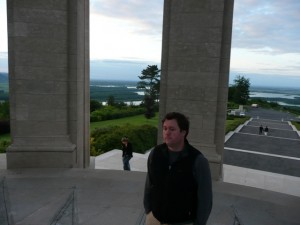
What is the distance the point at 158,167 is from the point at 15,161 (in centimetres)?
699

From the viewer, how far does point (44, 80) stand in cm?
846

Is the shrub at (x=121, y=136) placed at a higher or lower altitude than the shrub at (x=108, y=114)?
higher

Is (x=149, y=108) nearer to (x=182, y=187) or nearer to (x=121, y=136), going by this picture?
(x=121, y=136)

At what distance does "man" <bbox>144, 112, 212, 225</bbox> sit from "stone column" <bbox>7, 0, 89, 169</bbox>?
6.30m

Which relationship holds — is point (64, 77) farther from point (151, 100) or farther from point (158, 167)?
point (151, 100)

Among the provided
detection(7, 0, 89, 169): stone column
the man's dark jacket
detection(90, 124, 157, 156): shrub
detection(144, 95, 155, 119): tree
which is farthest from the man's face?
detection(144, 95, 155, 119): tree

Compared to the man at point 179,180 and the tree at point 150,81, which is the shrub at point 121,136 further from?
the tree at point 150,81

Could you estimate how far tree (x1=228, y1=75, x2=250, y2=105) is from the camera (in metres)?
99.2

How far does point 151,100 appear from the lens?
1893 inches

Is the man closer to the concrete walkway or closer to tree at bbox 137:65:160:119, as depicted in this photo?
the concrete walkway

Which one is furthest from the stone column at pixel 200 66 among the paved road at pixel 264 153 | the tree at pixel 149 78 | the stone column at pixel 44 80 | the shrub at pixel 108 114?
the tree at pixel 149 78

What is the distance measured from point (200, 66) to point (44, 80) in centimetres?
459

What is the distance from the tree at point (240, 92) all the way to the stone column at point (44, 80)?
94969mm

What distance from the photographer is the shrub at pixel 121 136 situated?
1841 centimetres
